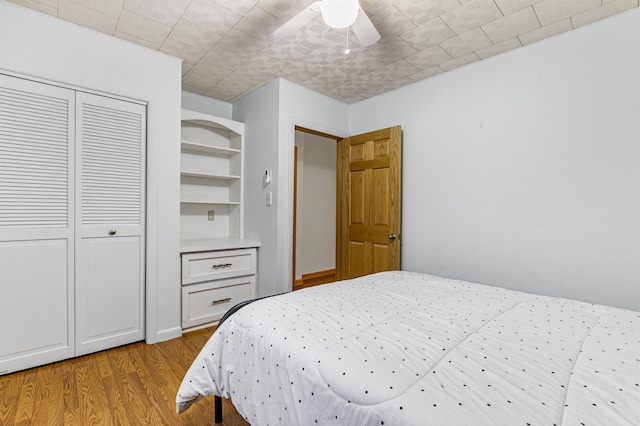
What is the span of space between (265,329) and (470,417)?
2.55 feet

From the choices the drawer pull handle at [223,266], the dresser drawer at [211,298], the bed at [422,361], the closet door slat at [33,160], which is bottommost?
the dresser drawer at [211,298]

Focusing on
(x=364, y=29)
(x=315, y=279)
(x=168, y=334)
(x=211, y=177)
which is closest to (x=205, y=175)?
(x=211, y=177)

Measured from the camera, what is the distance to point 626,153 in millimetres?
1967

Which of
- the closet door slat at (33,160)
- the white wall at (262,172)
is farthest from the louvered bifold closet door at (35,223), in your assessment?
the white wall at (262,172)

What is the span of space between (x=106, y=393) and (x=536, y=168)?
330 cm

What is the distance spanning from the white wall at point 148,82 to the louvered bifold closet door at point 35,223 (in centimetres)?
17

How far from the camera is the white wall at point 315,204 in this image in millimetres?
4773

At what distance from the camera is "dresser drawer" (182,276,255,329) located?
285cm

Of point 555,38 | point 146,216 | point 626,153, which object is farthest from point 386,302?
point 555,38

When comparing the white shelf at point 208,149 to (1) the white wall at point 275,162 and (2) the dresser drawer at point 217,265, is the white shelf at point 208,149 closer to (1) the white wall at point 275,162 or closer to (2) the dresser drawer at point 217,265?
(1) the white wall at point 275,162

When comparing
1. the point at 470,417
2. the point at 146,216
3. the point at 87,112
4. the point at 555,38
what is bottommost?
the point at 470,417

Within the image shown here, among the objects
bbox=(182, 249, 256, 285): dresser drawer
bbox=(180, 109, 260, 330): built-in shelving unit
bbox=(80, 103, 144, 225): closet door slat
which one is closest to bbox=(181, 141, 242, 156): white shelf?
bbox=(180, 109, 260, 330): built-in shelving unit

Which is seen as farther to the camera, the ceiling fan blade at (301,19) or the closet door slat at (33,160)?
the closet door slat at (33,160)

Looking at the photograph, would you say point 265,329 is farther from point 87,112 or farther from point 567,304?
point 87,112
